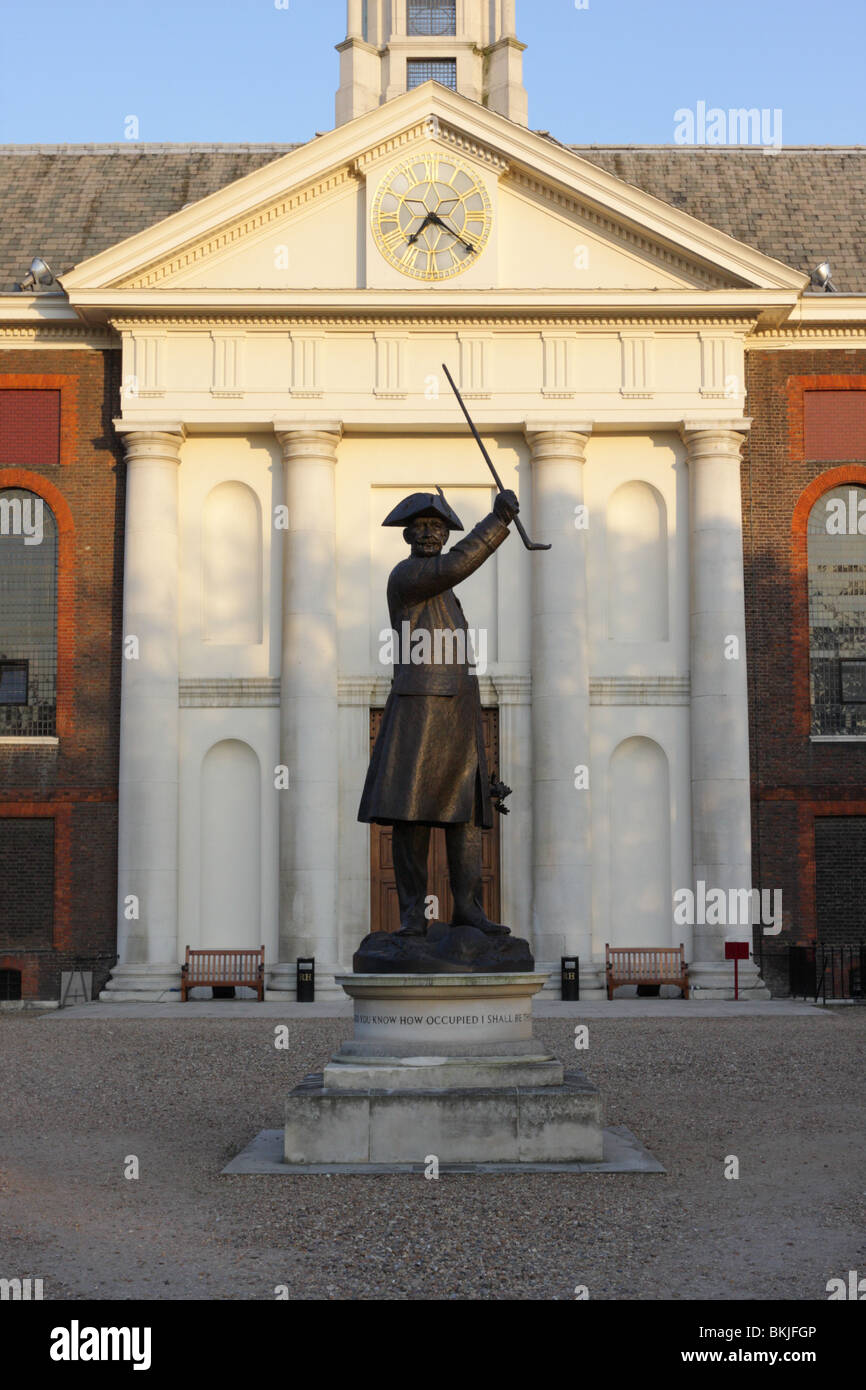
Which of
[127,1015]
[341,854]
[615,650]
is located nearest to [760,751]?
[615,650]

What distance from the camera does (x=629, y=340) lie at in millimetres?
29969

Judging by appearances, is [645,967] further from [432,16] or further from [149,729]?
[432,16]

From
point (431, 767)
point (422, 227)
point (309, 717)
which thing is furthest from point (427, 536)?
point (422, 227)

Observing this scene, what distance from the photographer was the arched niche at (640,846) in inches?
1161

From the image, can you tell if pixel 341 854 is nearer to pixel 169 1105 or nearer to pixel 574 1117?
pixel 169 1105

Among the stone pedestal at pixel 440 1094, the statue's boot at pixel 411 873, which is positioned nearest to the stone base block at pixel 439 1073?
the stone pedestal at pixel 440 1094

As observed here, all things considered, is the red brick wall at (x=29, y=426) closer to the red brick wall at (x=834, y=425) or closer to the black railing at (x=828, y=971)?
the red brick wall at (x=834, y=425)

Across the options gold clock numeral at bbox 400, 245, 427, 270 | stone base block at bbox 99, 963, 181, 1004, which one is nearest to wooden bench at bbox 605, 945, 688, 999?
stone base block at bbox 99, 963, 181, 1004

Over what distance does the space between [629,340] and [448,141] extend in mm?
4935

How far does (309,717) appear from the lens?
2914cm

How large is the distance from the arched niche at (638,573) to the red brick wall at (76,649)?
9.01 metres

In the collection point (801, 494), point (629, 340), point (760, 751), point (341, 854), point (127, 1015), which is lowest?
point (127, 1015)

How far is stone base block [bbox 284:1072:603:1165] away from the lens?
1178 cm

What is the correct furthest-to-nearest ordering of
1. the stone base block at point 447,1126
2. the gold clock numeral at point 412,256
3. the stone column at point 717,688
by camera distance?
the gold clock numeral at point 412,256
the stone column at point 717,688
the stone base block at point 447,1126
